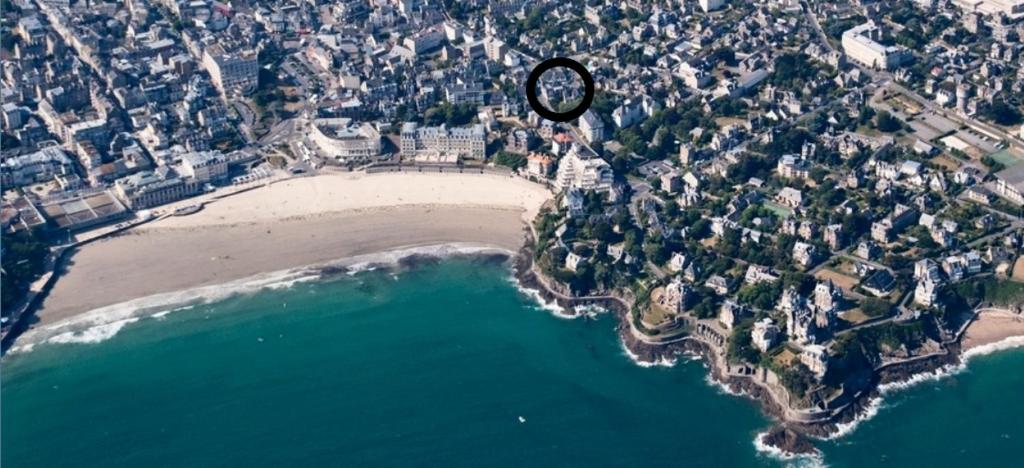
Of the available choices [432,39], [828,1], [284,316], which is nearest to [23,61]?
[432,39]

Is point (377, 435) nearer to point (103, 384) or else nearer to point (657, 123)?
point (103, 384)

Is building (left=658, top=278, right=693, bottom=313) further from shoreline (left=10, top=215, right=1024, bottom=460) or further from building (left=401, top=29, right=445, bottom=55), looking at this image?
building (left=401, top=29, right=445, bottom=55)

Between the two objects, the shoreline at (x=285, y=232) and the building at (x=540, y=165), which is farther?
the building at (x=540, y=165)

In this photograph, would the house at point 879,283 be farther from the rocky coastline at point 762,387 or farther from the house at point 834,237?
the rocky coastline at point 762,387

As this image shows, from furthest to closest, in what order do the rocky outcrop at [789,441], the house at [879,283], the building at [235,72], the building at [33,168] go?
the building at [235,72] → the building at [33,168] → the house at [879,283] → the rocky outcrop at [789,441]

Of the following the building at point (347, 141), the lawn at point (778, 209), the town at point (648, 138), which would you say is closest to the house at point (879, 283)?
the town at point (648, 138)

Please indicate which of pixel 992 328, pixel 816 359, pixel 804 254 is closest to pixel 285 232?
pixel 804 254

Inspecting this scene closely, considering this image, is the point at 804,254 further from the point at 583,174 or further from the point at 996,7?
Result: the point at 996,7
